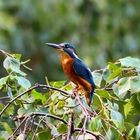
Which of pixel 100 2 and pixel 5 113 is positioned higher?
pixel 100 2

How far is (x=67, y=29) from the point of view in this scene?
8.07 metres

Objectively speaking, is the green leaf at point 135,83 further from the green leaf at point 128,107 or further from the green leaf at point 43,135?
the green leaf at point 43,135

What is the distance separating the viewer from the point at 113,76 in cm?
278

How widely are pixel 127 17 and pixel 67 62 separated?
524 centimetres

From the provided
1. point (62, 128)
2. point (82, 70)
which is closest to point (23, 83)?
point (62, 128)

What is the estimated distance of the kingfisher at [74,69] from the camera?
2.90 meters

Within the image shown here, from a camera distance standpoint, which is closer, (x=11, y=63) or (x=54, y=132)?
Result: (x=54, y=132)

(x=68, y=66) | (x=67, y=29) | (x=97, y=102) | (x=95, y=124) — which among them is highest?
(x=67, y=29)

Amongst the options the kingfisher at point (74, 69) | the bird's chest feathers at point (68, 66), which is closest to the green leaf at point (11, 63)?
the kingfisher at point (74, 69)

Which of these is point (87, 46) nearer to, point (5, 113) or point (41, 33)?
point (41, 33)

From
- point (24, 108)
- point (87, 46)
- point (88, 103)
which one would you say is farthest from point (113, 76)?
point (87, 46)

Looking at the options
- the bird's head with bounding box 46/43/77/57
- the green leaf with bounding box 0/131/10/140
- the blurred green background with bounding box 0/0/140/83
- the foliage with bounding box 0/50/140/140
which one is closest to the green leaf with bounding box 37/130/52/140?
the foliage with bounding box 0/50/140/140

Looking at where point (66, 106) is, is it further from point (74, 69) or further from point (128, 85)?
point (74, 69)

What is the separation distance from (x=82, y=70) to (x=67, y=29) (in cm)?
512
